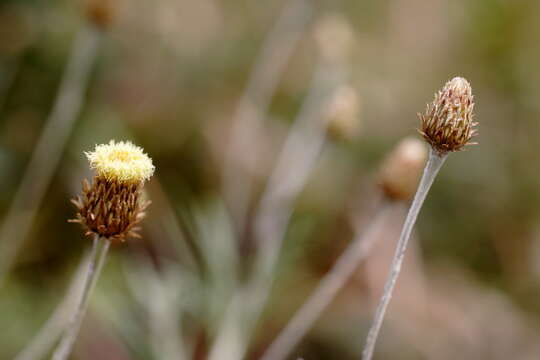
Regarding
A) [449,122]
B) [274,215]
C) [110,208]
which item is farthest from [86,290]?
[274,215]

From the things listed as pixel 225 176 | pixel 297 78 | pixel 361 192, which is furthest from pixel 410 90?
pixel 225 176

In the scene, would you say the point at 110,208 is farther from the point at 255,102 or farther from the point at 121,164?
the point at 255,102

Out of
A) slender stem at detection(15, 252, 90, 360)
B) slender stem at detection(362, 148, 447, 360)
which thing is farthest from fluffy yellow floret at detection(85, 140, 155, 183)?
slender stem at detection(15, 252, 90, 360)

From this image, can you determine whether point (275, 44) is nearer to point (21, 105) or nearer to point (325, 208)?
point (325, 208)

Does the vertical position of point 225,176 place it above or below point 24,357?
above

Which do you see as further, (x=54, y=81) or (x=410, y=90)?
(x=410, y=90)

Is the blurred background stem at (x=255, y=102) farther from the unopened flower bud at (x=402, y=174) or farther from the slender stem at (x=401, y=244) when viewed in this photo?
the slender stem at (x=401, y=244)

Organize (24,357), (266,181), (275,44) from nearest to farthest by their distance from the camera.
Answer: (24,357) < (266,181) < (275,44)
